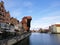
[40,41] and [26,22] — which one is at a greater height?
[26,22]

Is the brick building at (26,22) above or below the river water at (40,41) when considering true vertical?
above

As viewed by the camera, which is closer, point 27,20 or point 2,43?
point 2,43

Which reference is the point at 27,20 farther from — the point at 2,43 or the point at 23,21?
the point at 2,43

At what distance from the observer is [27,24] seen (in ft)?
560

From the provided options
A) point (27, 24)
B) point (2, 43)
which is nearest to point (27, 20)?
point (27, 24)

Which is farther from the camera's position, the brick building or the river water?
the brick building

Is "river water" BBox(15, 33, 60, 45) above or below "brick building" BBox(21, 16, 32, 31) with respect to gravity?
below

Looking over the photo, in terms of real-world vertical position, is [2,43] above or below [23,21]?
below

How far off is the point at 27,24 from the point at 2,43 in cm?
14801

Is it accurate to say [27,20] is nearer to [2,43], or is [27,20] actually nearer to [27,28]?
[27,28]

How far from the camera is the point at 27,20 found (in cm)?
17225

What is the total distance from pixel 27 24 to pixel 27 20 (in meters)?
5.38

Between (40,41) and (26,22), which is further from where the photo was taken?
(26,22)

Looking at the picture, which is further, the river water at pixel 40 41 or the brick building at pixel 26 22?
the brick building at pixel 26 22
